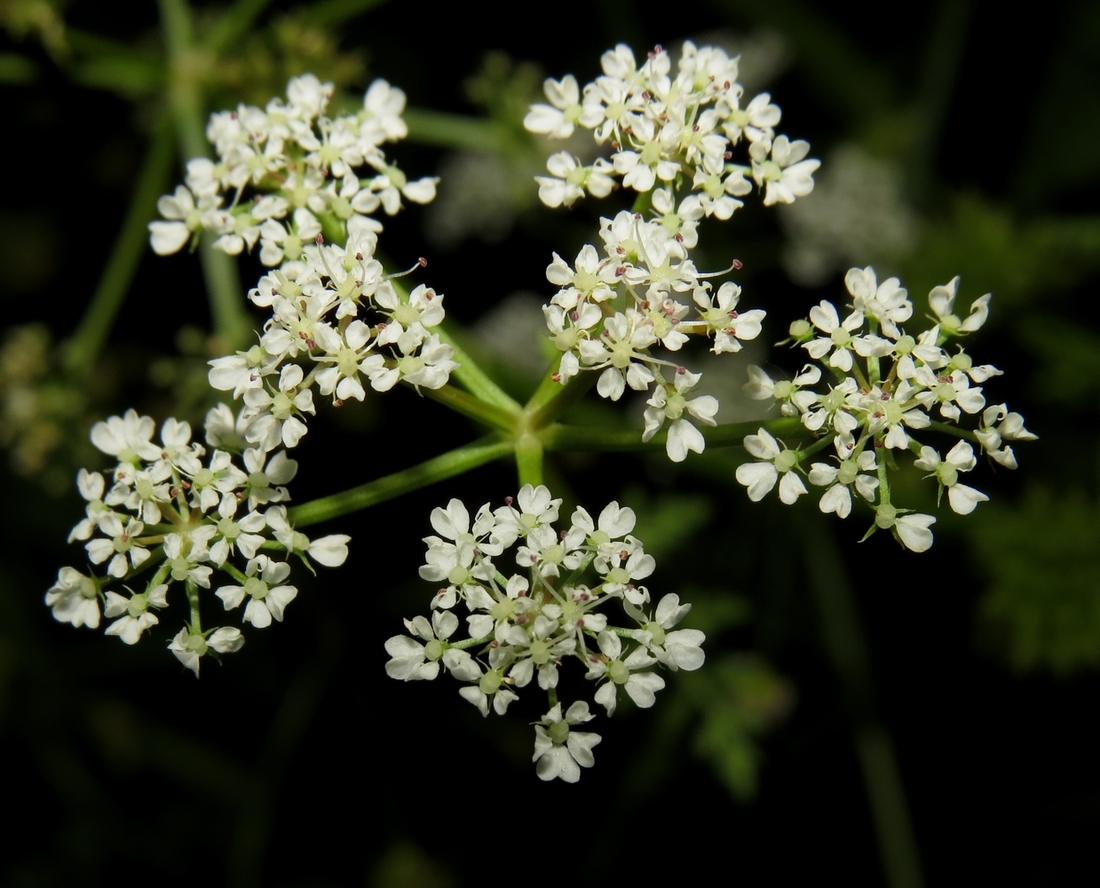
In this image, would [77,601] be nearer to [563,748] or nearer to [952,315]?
[563,748]

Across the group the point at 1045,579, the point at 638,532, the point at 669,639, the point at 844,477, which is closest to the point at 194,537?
the point at 669,639

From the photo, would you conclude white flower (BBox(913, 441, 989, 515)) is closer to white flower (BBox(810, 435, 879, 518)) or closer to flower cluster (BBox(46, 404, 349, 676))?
white flower (BBox(810, 435, 879, 518))

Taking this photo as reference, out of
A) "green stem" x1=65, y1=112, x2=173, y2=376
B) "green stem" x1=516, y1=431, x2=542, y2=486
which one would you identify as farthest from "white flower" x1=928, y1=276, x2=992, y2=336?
"green stem" x1=65, y1=112, x2=173, y2=376

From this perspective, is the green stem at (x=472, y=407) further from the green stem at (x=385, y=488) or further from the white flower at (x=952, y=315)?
the white flower at (x=952, y=315)

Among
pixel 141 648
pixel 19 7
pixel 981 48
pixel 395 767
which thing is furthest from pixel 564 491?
pixel 981 48

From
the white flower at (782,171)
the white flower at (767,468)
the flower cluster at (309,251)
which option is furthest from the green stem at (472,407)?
the white flower at (782,171)

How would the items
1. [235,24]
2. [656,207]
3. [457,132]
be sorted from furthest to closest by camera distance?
[457,132], [235,24], [656,207]

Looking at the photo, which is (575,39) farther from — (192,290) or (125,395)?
(125,395)
